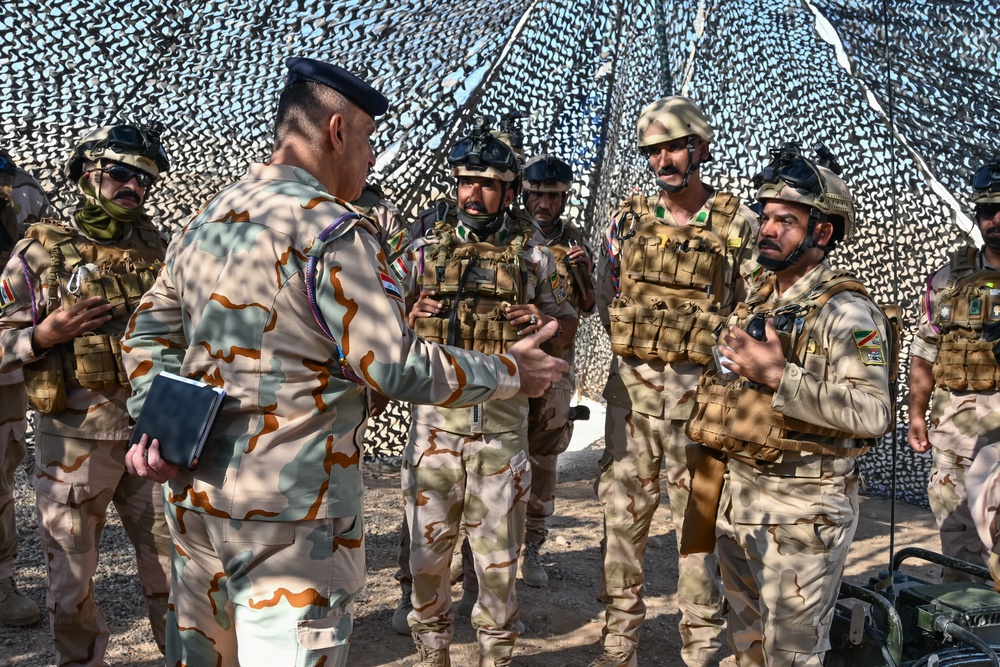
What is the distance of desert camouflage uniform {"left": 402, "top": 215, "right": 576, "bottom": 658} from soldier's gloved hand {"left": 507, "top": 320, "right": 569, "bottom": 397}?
148 centimetres

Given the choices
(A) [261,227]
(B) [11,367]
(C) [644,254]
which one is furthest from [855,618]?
(B) [11,367]

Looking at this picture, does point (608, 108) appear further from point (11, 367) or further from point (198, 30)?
point (11, 367)

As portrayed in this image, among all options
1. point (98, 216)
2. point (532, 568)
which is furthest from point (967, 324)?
point (98, 216)

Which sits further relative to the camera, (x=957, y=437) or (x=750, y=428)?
(x=957, y=437)

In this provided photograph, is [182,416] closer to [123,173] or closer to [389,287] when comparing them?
[389,287]

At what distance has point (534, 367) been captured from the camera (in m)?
2.50

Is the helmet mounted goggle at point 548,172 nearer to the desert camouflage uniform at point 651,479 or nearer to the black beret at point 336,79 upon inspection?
the desert camouflage uniform at point 651,479

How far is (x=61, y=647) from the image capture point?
3.88 m

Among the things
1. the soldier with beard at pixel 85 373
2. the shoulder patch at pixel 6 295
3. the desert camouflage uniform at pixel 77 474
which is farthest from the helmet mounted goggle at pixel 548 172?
the shoulder patch at pixel 6 295

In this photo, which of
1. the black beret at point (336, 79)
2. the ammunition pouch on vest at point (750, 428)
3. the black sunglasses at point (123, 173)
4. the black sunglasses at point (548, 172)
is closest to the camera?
the black beret at point (336, 79)

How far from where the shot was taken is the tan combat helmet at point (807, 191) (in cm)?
335

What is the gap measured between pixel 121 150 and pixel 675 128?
252cm

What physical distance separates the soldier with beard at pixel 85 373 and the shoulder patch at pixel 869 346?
2.85 metres

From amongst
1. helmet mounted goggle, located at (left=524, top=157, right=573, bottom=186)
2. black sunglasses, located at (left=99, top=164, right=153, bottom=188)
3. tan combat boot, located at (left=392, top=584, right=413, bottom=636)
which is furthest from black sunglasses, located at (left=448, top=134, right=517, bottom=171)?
tan combat boot, located at (left=392, top=584, right=413, bottom=636)
